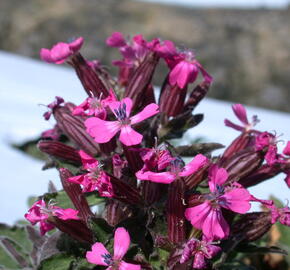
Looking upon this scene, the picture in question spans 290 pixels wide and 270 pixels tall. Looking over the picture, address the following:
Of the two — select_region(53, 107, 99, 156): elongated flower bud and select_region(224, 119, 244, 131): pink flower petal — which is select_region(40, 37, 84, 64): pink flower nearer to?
select_region(53, 107, 99, 156): elongated flower bud

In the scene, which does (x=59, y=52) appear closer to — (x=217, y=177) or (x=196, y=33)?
(x=217, y=177)

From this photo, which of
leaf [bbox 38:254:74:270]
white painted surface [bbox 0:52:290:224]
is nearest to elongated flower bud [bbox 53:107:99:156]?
leaf [bbox 38:254:74:270]

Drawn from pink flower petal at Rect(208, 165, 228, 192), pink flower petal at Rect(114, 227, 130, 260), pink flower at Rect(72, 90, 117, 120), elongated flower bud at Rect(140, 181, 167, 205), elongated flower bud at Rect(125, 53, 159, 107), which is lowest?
pink flower petal at Rect(114, 227, 130, 260)

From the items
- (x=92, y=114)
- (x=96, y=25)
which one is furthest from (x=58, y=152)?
(x=96, y=25)

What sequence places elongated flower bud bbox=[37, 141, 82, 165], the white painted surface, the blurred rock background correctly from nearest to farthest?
1. elongated flower bud bbox=[37, 141, 82, 165]
2. the white painted surface
3. the blurred rock background

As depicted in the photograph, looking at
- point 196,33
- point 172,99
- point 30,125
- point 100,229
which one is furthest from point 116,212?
point 196,33

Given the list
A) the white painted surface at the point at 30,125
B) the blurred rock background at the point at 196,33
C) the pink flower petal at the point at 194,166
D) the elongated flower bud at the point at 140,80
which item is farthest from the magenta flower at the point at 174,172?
the blurred rock background at the point at 196,33
